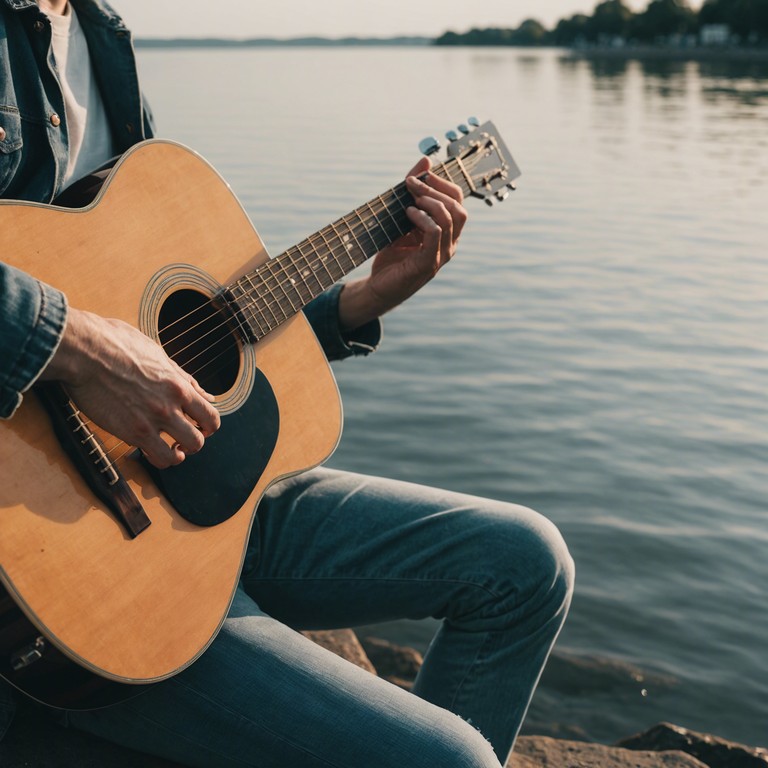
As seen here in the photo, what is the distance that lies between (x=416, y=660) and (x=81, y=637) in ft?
8.94

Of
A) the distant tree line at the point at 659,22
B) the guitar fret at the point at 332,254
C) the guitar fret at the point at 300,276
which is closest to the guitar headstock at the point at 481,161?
the guitar fret at the point at 332,254

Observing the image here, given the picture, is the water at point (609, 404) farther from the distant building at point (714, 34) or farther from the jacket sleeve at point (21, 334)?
the distant building at point (714, 34)

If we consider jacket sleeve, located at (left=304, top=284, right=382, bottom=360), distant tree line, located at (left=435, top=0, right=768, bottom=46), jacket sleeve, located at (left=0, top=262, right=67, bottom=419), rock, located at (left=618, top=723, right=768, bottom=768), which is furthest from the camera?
distant tree line, located at (left=435, top=0, right=768, bottom=46)

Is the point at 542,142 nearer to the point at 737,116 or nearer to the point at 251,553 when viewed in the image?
the point at 737,116

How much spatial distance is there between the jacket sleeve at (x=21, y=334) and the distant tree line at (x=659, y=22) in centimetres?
9250

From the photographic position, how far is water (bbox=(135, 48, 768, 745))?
4.70 metres

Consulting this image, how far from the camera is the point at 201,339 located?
91.1 inches

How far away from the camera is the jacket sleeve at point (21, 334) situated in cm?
174

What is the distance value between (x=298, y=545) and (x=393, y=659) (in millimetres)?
2133

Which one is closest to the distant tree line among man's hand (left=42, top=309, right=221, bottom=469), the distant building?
the distant building

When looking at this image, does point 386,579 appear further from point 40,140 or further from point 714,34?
point 714,34

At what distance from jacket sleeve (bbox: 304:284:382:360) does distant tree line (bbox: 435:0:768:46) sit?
91261 millimetres

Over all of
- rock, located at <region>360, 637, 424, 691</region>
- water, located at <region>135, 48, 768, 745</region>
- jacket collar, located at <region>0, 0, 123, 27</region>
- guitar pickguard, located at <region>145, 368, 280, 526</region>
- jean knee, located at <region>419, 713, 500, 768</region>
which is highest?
jacket collar, located at <region>0, 0, 123, 27</region>

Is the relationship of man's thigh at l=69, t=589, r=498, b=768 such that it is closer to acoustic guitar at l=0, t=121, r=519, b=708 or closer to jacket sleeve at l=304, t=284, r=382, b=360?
acoustic guitar at l=0, t=121, r=519, b=708
